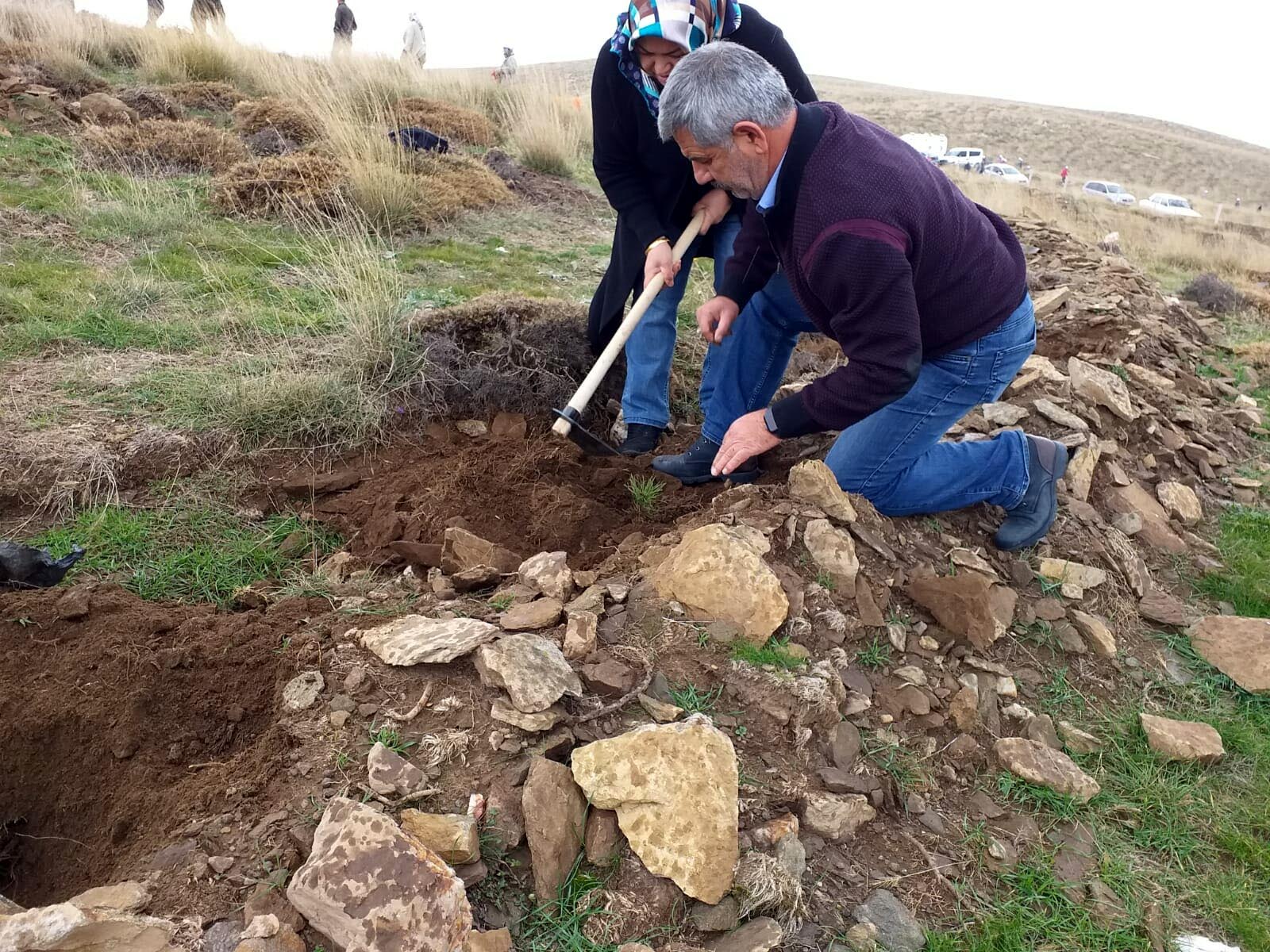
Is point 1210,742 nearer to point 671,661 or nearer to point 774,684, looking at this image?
point 774,684

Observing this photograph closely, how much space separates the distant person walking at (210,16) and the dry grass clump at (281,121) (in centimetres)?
392

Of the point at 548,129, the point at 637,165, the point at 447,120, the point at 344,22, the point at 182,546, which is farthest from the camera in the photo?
the point at 344,22

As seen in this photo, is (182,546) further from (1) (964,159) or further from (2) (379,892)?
(1) (964,159)

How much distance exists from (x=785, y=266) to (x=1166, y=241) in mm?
10999

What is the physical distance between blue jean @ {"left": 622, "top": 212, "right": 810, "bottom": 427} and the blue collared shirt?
3.72ft

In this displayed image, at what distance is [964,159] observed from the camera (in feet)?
93.6

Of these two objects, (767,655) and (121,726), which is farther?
(767,655)

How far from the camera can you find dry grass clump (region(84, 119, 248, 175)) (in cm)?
672

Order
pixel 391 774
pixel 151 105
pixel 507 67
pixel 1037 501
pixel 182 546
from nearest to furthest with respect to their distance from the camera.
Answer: pixel 391 774
pixel 182 546
pixel 1037 501
pixel 151 105
pixel 507 67

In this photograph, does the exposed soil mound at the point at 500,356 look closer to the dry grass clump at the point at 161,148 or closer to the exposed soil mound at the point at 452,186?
the exposed soil mound at the point at 452,186

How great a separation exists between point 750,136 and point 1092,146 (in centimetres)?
4967

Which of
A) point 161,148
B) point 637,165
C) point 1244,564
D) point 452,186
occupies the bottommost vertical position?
point 1244,564

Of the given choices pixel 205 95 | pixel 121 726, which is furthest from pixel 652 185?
pixel 205 95

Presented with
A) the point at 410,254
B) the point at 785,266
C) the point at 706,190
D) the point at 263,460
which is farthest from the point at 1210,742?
the point at 410,254
